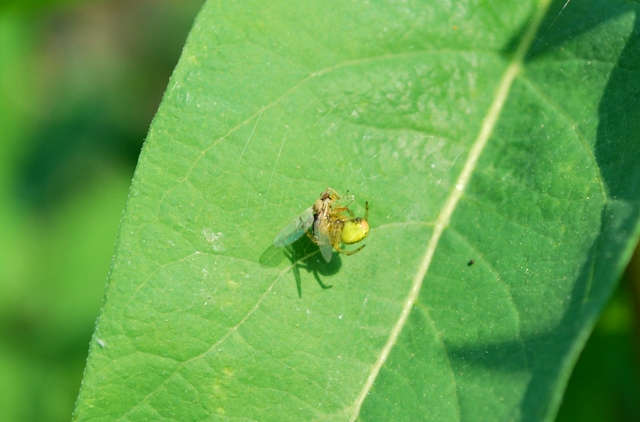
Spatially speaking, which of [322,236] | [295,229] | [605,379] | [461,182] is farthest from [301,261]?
[605,379]

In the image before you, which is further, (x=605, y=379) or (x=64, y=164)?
(x=64, y=164)

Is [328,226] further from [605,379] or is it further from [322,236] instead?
[605,379]

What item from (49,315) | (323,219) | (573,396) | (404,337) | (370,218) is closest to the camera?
(404,337)

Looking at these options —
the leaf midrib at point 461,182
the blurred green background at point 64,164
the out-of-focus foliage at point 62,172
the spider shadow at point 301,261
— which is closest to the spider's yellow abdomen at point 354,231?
the spider shadow at point 301,261

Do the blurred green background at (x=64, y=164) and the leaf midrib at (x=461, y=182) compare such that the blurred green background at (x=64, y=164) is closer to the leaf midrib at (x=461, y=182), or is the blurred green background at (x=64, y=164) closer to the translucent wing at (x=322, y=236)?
the translucent wing at (x=322, y=236)

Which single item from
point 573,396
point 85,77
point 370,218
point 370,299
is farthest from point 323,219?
point 85,77

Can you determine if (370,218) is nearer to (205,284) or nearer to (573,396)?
(205,284)

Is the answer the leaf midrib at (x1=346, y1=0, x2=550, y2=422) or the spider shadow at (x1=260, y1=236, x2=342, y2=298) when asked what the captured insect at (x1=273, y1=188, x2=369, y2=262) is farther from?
the leaf midrib at (x1=346, y1=0, x2=550, y2=422)
